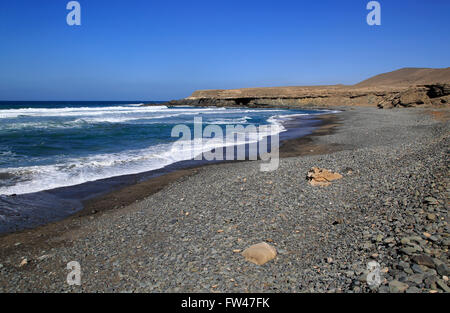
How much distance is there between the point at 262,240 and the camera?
496 cm

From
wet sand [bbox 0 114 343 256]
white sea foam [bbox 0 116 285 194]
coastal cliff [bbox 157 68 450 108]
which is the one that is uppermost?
coastal cliff [bbox 157 68 450 108]

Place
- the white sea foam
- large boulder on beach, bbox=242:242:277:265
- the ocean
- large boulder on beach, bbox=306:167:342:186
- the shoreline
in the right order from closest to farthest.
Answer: large boulder on beach, bbox=242:242:277:265 < the shoreline < large boulder on beach, bbox=306:167:342:186 < the ocean < the white sea foam

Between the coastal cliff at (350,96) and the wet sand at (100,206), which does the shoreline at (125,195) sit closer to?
the wet sand at (100,206)

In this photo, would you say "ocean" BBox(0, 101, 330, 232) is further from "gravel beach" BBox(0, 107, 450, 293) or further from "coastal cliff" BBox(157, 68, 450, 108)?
"coastal cliff" BBox(157, 68, 450, 108)

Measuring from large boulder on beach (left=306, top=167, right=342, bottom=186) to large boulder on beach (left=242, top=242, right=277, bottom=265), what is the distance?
3455 millimetres

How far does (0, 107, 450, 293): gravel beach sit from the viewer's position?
12.5 ft

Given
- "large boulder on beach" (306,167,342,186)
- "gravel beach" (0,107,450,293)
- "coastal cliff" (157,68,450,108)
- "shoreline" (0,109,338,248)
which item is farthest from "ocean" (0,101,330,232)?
"coastal cliff" (157,68,450,108)

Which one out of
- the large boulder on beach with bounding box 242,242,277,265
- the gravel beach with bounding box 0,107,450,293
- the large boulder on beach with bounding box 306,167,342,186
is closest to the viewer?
the gravel beach with bounding box 0,107,450,293

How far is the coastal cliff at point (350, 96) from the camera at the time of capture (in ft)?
129

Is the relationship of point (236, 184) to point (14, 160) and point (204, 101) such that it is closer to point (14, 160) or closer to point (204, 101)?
point (14, 160)

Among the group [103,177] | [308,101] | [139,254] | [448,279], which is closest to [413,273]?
[448,279]

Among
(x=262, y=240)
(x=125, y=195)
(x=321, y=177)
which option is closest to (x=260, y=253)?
(x=262, y=240)

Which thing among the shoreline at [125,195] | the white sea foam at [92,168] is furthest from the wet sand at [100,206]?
the white sea foam at [92,168]

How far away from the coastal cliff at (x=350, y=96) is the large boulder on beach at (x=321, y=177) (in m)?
37.0
